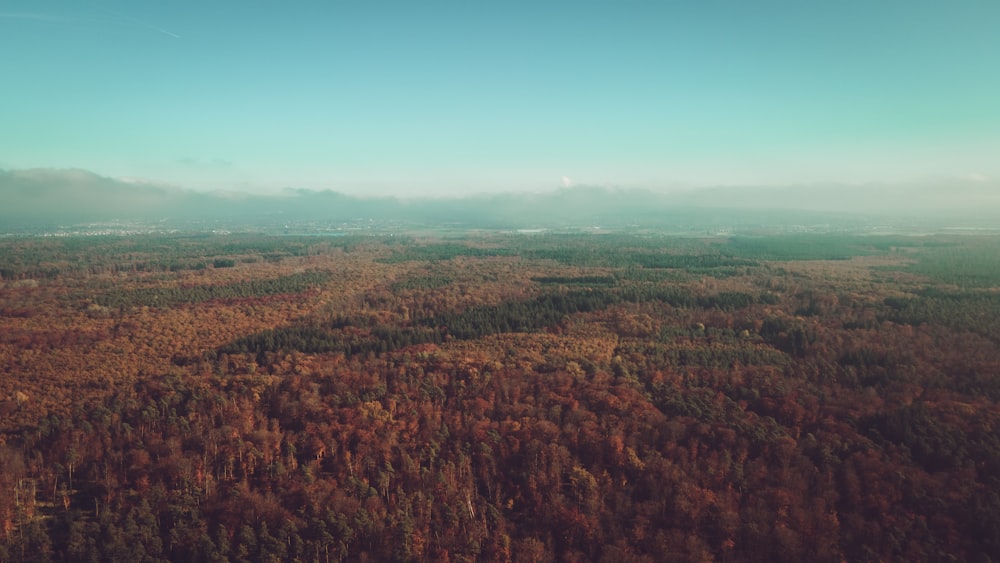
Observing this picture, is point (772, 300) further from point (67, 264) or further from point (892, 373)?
point (67, 264)

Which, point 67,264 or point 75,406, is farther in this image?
point 67,264

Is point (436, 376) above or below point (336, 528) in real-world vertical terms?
above

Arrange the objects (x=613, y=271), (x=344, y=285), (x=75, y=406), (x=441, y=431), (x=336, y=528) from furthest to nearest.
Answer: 1. (x=613, y=271)
2. (x=344, y=285)
3. (x=75, y=406)
4. (x=441, y=431)
5. (x=336, y=528)

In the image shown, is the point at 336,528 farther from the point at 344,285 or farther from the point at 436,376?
the point at 344,285

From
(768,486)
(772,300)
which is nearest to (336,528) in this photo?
(768,486)

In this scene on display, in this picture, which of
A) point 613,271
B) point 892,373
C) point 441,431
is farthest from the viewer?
point 613,271

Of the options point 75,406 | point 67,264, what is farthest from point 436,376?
point 67,264
